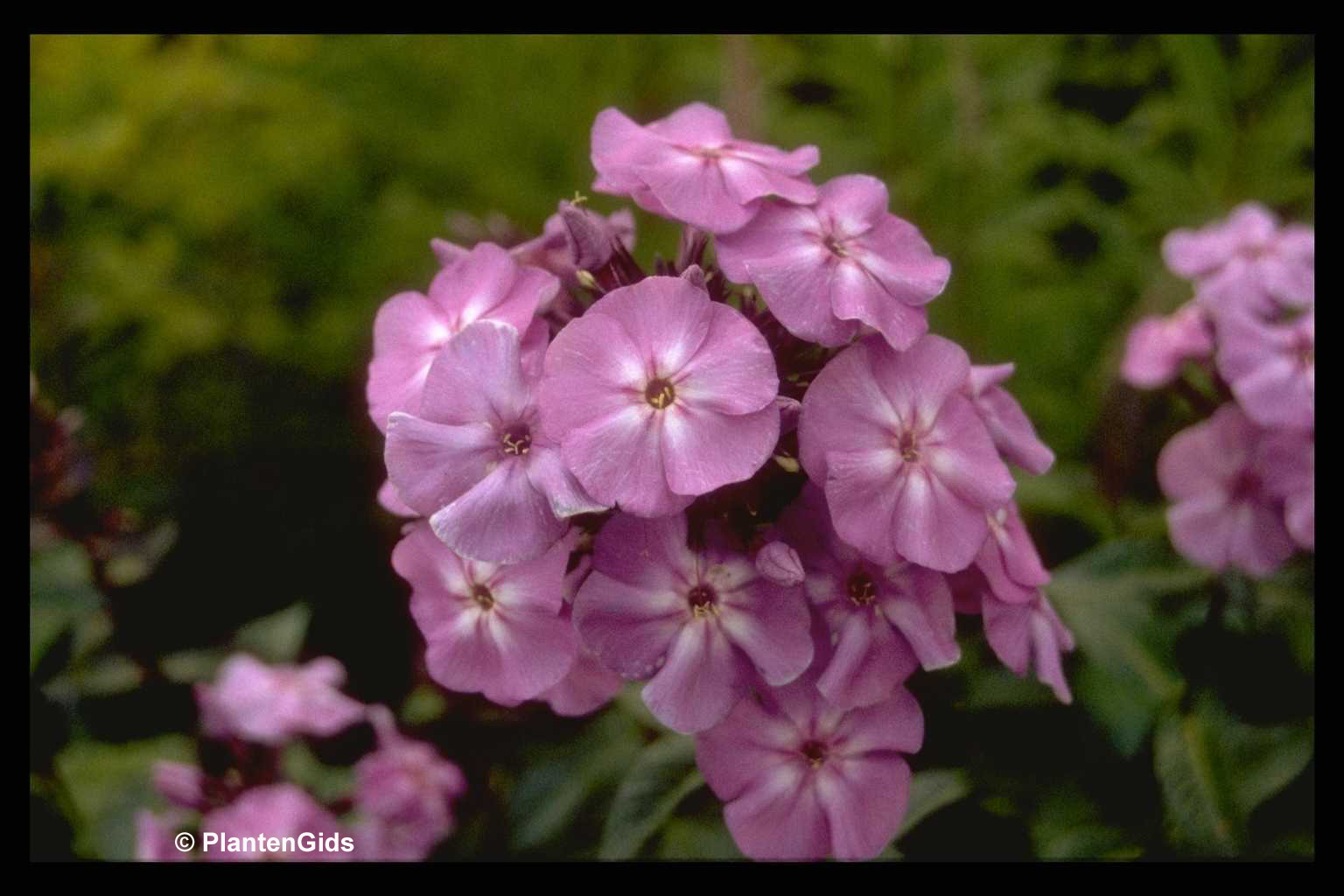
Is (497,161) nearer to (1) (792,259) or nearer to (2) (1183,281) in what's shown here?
(2) (1183,281)

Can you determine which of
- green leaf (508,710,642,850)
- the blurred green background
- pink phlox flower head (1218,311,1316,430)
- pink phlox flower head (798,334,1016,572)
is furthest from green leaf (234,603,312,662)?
pink phlox flower head (1218,311,1316,430)

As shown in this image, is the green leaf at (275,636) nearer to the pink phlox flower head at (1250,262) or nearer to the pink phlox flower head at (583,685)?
Answer: the pink phlox flower head at (583,685)

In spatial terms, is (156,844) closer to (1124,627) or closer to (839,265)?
(839,265)

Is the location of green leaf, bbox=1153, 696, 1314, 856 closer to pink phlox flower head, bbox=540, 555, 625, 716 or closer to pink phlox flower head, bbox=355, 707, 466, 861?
pink phlox flower head, bbox=540, 555, 625, 716

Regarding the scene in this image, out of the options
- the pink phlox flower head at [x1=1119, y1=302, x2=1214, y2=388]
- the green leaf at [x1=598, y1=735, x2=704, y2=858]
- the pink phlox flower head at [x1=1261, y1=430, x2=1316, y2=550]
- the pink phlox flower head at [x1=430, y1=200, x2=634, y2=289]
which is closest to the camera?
the pink phlox flower head at [x1=430, y1=200, x2=634, y2=289]

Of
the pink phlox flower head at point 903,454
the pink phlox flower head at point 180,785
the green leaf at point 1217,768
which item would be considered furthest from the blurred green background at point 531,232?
the pink phlox flower head at point 903,454

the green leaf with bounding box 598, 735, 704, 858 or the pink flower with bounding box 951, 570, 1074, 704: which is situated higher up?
the pink flower with bounding box 951, 570, 1074, 704

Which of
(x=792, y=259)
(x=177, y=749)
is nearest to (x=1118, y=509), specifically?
(x=792, y=259)
